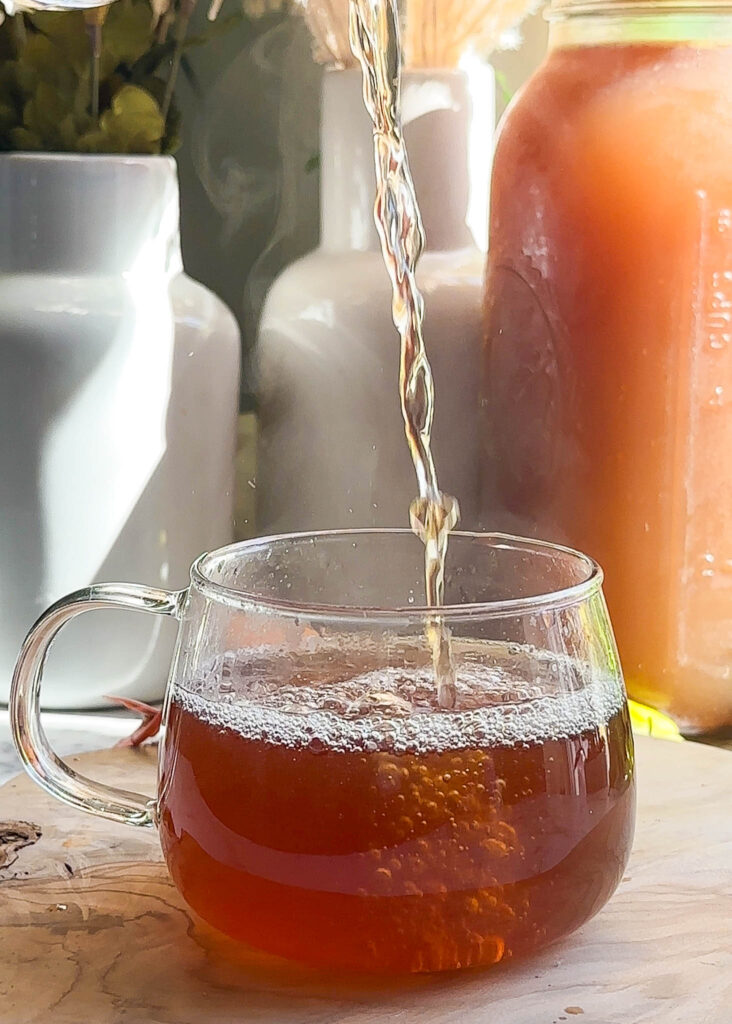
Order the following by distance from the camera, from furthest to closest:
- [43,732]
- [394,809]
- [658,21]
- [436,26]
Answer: [436,26] → [658,21] → [43,732] → [394,809]

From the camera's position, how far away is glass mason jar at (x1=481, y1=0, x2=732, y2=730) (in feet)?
2.95

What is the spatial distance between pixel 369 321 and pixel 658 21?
29 cm

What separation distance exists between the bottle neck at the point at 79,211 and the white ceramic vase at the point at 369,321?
14 cm

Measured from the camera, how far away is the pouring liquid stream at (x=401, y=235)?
2.33ft

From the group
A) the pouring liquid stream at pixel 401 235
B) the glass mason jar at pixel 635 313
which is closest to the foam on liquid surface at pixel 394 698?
the pouring liquid stream at pixel 401 235

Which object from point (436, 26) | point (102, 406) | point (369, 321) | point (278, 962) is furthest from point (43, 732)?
point (436, 26)

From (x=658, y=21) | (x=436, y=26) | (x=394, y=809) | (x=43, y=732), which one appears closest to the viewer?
(x=394, y=809)

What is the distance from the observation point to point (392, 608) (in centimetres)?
59

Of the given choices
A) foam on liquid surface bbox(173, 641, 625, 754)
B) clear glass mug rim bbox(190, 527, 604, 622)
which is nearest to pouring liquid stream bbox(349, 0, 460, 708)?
clear glass mug rim bbox(190, 527, 604, 622)

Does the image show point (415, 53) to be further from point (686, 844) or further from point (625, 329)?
point (686, 844)

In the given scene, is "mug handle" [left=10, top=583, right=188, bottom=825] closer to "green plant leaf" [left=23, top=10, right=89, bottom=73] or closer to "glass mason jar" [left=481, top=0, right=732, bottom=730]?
"glass mason jar" [left=481, top=0, right=732, bottom=730]

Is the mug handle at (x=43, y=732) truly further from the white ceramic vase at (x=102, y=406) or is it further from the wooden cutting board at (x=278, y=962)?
the white ceramic vase at (x=102, y=406)

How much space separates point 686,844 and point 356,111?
60 centimetres

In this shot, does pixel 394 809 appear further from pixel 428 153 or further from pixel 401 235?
pixel 428 153
